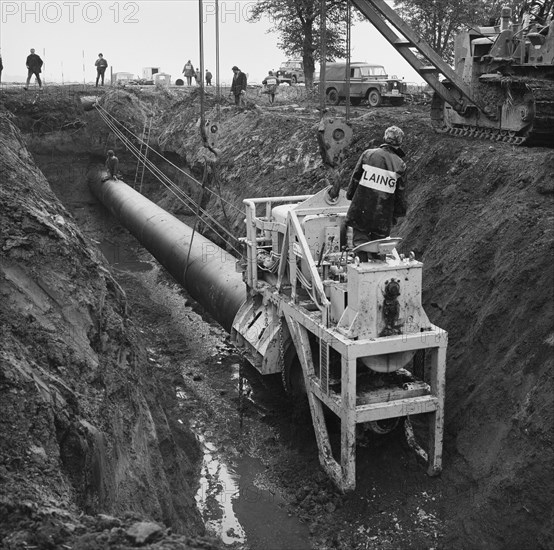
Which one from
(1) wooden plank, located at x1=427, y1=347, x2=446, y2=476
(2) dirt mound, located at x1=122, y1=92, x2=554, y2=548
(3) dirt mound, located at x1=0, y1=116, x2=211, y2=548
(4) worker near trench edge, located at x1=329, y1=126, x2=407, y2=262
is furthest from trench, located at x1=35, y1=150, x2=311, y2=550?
(4) worker near trench edge, located at x1=329, y1=126, x2=407, y2=262

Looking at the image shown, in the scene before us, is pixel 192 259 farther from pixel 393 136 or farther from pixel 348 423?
pixel 348 423

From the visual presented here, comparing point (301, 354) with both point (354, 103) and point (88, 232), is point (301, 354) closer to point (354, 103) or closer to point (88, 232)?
point (88, 232)

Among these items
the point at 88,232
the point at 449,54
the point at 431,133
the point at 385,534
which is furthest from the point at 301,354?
the point at 449,54

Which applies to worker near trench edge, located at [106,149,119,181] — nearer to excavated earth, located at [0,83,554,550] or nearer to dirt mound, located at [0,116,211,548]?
excavated earth, located at [0,83,554,550]

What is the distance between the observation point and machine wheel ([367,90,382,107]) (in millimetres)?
25781

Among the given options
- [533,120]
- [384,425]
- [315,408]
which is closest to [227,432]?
[315,408]

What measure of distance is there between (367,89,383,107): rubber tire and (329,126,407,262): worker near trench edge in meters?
17.9

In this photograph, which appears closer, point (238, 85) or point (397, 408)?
point (397, 408)

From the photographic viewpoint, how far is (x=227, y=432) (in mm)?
10141

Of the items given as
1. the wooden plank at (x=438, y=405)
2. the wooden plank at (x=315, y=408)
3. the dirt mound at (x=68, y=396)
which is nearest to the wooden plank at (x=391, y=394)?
the wooden plank at (x=438, y=405)

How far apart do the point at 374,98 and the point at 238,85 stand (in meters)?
5.03

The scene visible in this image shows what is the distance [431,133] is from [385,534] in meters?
8.70

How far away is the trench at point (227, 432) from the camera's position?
8.00 meters

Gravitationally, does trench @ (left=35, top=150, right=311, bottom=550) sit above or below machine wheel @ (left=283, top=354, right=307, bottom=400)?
below
